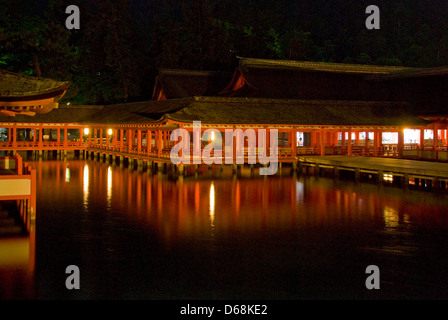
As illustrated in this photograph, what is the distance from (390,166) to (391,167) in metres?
0.30

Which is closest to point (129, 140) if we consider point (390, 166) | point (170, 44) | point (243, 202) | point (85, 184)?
point (85, 184)

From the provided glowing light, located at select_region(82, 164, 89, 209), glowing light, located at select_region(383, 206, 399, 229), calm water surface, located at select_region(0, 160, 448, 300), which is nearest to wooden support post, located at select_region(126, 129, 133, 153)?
glowing light, located at select_region(82, 164, 89, 209)

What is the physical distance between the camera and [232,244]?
1421cm

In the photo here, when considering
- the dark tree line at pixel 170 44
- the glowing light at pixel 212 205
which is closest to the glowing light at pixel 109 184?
the glowing light at pixel 212 205

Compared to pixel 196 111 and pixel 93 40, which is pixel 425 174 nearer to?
pixel 196 111

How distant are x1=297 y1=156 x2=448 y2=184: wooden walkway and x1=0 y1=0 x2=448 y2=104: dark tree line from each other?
111ft

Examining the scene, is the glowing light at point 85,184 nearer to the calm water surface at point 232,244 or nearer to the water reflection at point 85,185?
the water reflection at point 85,185

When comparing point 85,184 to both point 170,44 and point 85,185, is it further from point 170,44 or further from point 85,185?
point 170,44

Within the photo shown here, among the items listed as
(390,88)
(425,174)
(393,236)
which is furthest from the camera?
(390,88)

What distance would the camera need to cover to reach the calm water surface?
10.6 m

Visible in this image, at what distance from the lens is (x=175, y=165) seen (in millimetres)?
34219
